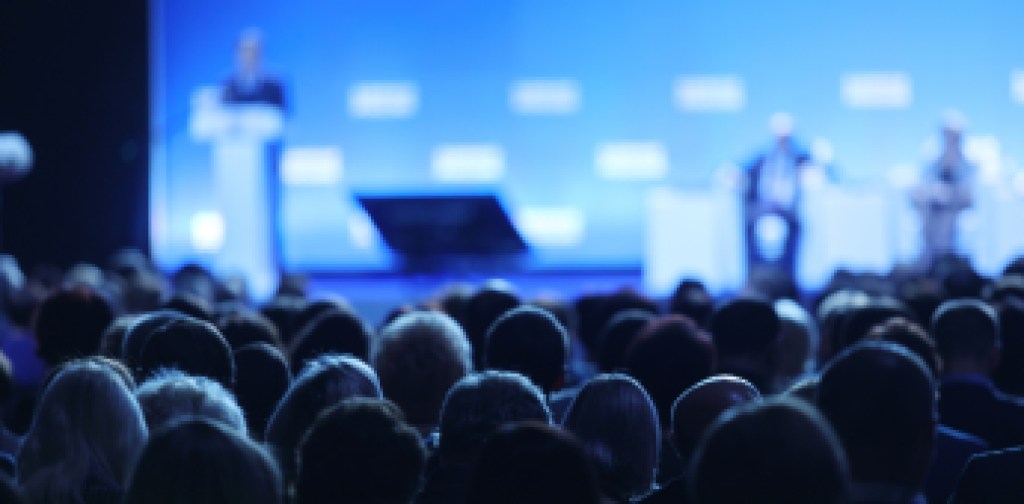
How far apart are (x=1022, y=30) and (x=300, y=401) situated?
11370 millimetres

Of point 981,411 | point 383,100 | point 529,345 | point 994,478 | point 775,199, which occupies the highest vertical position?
point 383,100

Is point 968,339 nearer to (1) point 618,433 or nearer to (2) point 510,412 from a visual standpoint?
(1) point 618,433

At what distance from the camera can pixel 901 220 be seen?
468 inches

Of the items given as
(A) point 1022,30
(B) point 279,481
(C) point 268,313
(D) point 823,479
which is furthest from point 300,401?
(A) point 1022,30

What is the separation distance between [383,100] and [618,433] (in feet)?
35.1

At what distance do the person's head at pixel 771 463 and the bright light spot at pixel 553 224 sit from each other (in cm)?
1115

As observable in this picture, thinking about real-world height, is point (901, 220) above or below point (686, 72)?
below

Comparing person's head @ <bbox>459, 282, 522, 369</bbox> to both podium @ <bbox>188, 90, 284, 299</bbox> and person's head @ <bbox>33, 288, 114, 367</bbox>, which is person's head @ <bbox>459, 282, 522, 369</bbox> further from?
podium @ <bbox>188, 90, 284, 299</bbox>

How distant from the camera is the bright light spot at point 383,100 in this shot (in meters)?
13.3

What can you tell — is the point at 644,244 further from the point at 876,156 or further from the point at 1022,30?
the point at 1022,30

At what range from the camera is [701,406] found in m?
2.99

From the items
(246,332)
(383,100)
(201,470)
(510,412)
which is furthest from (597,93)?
(201,470)

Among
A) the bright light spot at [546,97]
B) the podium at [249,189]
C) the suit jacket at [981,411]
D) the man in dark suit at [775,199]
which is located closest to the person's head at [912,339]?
the suit jacket at [981,411]

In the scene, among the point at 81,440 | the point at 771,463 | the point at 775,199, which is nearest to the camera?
the point at 771,463
